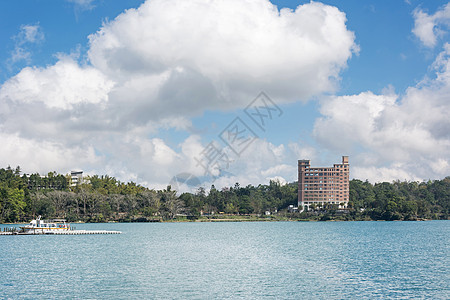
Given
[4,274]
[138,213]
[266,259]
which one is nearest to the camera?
[4,274]

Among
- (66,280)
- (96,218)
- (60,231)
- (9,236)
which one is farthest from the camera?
(96,218)

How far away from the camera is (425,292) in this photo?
1655 inches

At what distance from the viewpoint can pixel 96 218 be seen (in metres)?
174

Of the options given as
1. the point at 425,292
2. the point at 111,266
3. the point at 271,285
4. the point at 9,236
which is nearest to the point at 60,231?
the point at 9,236

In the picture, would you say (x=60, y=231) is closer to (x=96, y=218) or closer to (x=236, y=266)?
(x=96, y=218)

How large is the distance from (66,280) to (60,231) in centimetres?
7163

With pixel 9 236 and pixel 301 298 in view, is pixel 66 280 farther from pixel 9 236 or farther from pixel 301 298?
pixel 9 236

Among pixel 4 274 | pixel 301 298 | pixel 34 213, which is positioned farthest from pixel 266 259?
pixel 34 213

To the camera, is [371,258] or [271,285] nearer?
[271,285]

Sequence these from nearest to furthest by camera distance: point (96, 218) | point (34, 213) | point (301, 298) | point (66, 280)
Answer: point (301, 298) → point (66, 280) → point (34, 213) → point (96, 218)

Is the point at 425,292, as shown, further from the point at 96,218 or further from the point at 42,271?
the point at 96,218

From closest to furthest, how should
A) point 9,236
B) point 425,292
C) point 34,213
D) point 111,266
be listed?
point 425,292 < point 111,266 < point 9,236 < point 34,213

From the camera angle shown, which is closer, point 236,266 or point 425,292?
point 425,292

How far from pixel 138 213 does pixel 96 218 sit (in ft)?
72.7
